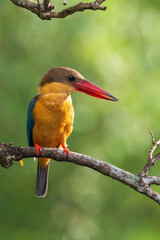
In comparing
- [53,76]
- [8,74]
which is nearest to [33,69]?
[8,74]

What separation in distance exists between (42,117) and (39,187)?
46.2 inches

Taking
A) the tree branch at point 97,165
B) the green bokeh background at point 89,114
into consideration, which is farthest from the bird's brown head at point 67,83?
the green bokeh background at point 89,114

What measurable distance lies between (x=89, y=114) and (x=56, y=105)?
2.08 meters

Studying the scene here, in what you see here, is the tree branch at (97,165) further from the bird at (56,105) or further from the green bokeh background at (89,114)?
the green bokeh background at (89,114)

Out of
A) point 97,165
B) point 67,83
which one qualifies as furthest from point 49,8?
point 67,83

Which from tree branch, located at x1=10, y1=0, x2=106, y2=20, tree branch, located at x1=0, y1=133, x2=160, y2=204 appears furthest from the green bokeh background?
tree branch, located at x1=10, y1=0, x2=106, y2=20

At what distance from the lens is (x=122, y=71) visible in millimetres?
6391

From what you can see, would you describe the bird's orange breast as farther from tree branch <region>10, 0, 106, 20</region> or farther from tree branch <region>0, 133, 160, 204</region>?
tree branch <region>10, 0, 106, 20</region>

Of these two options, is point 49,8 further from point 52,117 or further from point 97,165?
point 52,117

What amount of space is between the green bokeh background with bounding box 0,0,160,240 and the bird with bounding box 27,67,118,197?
5.71 feet

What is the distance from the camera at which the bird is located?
4.22 m

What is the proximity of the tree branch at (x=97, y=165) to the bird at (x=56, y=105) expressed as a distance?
637 mm

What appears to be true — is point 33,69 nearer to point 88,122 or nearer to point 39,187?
point 88,122

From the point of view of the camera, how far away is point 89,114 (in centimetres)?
627
